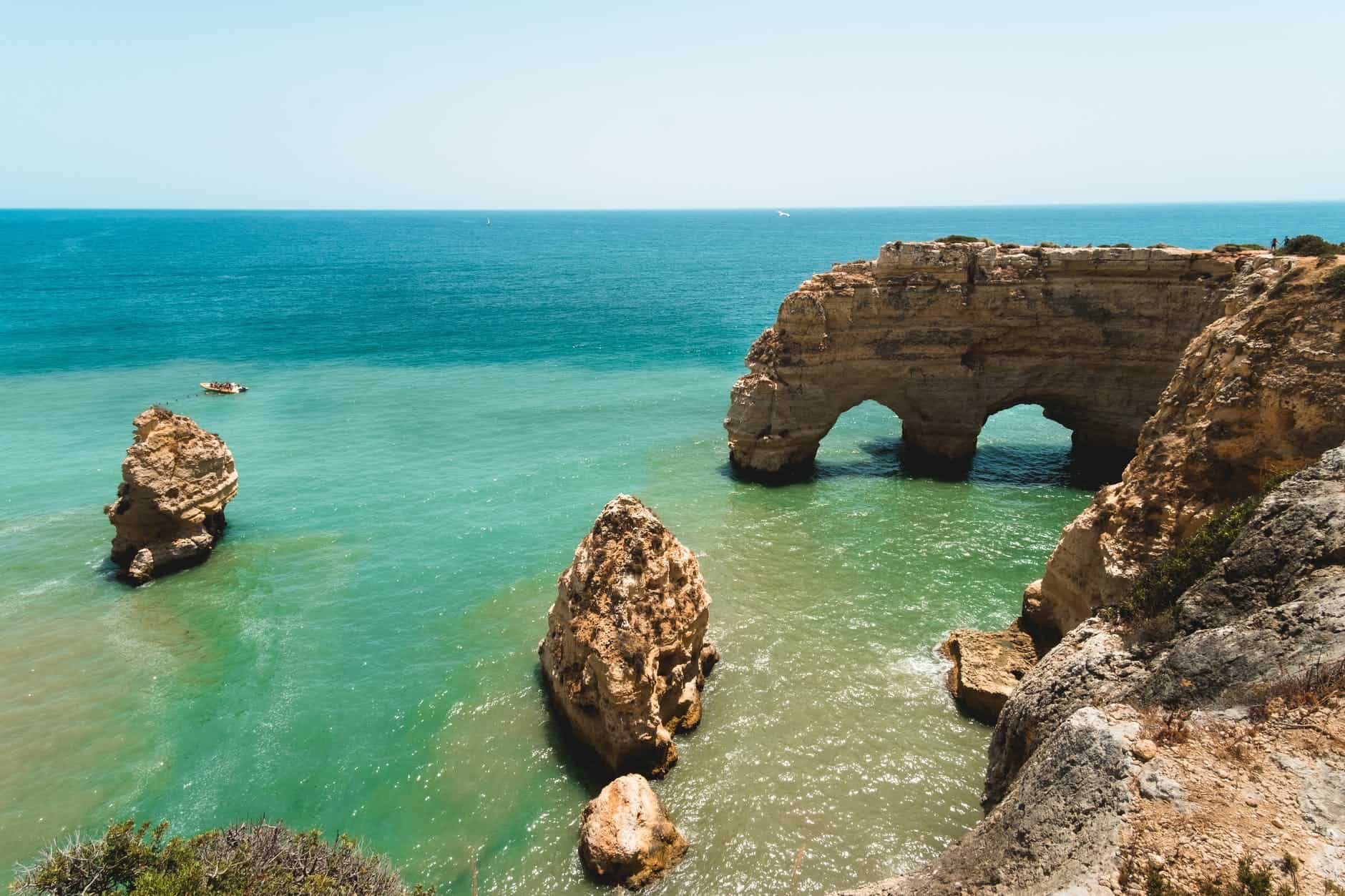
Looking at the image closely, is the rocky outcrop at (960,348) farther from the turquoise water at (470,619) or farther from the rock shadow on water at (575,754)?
the rock shadow on water at (575,754)

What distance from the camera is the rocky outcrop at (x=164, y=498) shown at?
85.9 ft

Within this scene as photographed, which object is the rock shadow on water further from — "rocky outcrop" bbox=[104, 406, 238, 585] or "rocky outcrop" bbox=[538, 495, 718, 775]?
"rocky outcrop" bbox=[104, 406, 238, 585]

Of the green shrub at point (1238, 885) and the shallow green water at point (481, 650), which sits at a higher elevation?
the green shrub at point (1238, 885)

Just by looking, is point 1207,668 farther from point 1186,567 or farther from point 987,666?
point 987,666

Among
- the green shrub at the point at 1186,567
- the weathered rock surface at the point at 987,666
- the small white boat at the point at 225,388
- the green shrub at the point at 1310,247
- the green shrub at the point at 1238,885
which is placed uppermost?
the green shrub at the point at 1310,247

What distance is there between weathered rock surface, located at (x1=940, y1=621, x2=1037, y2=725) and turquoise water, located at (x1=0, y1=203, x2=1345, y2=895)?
529mm

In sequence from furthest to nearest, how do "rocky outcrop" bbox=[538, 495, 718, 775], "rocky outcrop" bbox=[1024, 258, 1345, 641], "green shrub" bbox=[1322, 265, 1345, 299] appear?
"rocky outcrop" bbox=[538, 495, 718, 775], "green shrub" bbox=[1322, 265, 1345, 299], "rocky outcrop" bbox=[1024, 258, 1345, 641]

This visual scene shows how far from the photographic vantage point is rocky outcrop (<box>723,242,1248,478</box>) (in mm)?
33000

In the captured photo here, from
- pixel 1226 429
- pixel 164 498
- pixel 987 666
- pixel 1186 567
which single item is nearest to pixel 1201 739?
pixel 1186 567

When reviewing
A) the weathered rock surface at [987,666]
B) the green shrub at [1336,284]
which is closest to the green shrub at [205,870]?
the weathered rock surface at [987,666]

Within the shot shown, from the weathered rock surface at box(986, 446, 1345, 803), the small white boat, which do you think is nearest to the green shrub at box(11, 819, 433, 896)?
the weathered rock surface at box(986, 446, 1345, 803)

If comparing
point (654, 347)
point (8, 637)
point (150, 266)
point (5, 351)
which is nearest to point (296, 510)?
point (8, 637)

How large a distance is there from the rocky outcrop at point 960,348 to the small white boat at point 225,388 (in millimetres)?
38285

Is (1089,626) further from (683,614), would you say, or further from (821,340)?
(821,340)
